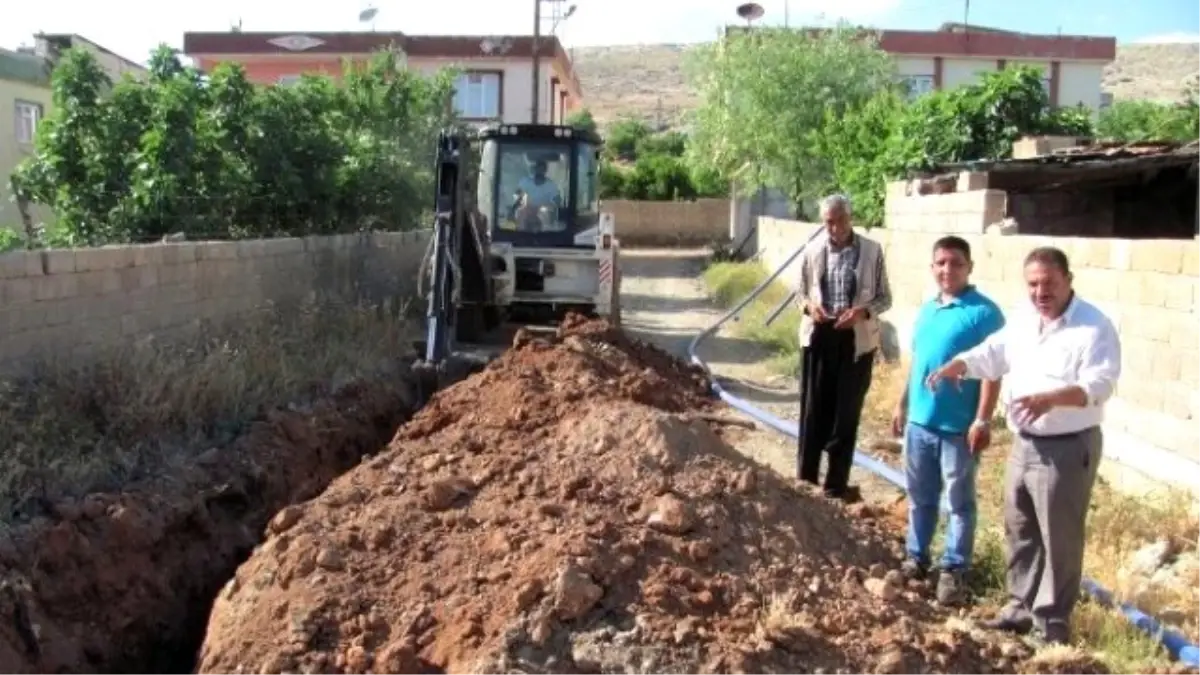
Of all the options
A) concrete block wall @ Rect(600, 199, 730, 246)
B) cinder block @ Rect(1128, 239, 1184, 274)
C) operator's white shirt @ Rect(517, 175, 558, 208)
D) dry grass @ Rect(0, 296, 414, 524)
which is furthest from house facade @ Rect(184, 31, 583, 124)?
cinder block @ Rect(1128, 239, 1184, 274)

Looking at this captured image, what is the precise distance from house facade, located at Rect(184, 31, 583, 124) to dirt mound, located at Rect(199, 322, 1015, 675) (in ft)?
109

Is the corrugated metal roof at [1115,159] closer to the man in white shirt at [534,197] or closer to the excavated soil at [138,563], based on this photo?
the man in white shirt at [534,197]

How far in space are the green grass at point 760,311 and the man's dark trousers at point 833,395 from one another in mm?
5809

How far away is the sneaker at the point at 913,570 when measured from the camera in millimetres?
5570

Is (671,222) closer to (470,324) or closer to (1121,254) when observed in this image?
(470,324)

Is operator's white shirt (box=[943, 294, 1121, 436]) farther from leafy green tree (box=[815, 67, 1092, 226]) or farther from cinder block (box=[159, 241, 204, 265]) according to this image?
leafy green tree (box=[815, 67, 1092, 226])

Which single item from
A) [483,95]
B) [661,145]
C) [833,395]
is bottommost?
[833,395]

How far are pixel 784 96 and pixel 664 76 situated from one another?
9066 centimetres

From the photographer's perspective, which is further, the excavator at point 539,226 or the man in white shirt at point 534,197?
the man in white shirt at point 534,197

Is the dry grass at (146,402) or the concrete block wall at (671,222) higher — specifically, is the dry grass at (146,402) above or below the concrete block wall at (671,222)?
below

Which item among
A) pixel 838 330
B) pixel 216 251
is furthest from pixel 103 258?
pixel 838 330

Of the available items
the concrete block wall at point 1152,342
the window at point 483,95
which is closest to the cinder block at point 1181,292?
the concrete block wall at point 1152,342

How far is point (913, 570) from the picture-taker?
561cm

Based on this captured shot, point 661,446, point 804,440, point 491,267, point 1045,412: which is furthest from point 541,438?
point 491,267
